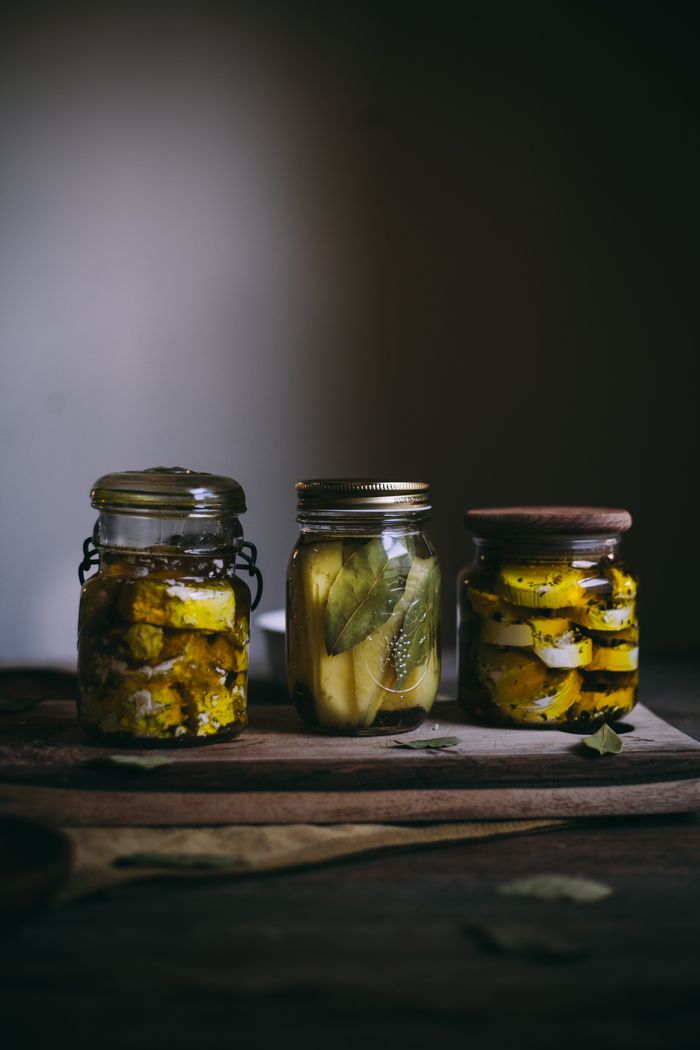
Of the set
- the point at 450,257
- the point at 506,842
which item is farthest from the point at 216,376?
the point at 506,842

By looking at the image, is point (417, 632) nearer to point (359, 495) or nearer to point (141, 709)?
point (359, 495)

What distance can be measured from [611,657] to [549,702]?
2.6 inches

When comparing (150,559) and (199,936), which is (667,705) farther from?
(199,936)

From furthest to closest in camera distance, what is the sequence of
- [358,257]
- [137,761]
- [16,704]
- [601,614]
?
1. [358,257]
2. [16,704]
3. [601,614]
4. [137,761]

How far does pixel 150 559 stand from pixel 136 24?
3.81 ft

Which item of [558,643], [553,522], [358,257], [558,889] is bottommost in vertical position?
[558,889]

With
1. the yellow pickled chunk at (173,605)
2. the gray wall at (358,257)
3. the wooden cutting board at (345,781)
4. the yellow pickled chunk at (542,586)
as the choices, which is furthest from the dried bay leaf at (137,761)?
the gray wall at (358,257)

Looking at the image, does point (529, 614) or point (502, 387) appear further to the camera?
point (502, 387)

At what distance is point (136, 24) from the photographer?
1.68 meters

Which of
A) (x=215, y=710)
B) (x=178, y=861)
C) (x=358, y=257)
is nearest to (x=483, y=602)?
(x=215, y=710)

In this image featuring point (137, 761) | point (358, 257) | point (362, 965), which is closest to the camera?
point (362, 965)

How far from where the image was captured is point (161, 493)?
0.87 m

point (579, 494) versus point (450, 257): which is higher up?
point (450, 257)

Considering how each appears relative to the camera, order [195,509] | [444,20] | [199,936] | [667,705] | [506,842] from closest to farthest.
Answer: [199,936] → [506,842] → [195,509] → [667,705] → [444,20]
